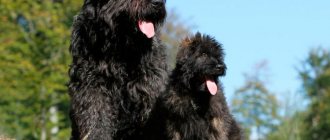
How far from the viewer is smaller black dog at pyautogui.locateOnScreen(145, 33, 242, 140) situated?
957cm

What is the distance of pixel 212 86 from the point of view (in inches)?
376

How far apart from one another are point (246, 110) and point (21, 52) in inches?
1139

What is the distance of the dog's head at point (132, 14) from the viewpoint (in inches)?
346

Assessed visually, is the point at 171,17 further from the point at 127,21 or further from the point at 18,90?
the point at 127,21

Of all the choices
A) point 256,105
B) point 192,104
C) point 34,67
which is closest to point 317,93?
point 256,105

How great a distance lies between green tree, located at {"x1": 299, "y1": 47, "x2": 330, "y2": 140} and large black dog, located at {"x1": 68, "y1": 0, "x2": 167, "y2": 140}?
156ft

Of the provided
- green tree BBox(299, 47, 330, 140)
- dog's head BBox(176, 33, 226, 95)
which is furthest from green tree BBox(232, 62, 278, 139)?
dog's head BBox(176, 33, 226, 95)

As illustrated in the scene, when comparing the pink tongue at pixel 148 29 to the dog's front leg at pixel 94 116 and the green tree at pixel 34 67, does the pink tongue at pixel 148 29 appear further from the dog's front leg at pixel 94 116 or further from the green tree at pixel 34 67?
the green tree at pixel 34 67

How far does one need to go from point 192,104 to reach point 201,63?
0.56 meters

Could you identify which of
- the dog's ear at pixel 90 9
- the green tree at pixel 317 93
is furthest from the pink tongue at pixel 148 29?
the green tree at pixel 317 93

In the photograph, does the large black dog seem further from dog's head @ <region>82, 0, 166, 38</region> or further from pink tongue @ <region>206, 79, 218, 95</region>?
pink tongue @ <region>206, 79, 218, 95</region>

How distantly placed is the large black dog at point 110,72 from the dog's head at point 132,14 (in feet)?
0.04

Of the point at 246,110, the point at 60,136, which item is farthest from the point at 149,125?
the point at 246,110

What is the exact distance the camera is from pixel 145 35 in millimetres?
9016
